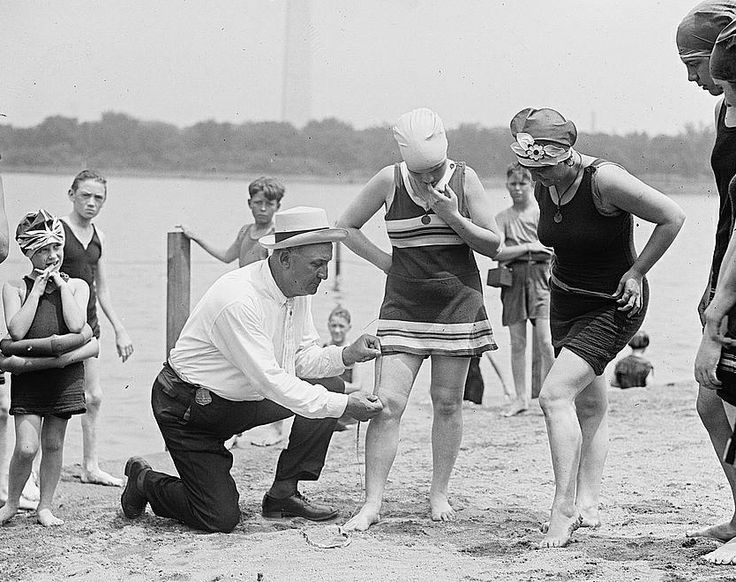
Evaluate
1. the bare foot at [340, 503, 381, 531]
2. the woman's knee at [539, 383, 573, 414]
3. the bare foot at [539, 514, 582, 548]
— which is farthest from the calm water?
the bare foot at [539, 514, 582, 548]

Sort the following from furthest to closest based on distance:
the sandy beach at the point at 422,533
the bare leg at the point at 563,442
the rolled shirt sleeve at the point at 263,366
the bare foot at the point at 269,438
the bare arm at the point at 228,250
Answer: the bare foot at the point at 269,438, the bare arm at the point at 228,250, the rolled shirt sleeve at the point at 263,366, the bare leg at the point at 563,442, the sandy beach at the point at 422,533

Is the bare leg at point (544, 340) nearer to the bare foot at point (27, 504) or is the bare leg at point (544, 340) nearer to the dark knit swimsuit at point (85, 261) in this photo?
the dark knit swimsuit at point (85, 261)

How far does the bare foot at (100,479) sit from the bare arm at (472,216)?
2675mm

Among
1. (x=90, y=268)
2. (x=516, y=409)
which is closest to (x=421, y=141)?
(x=90, y=268)

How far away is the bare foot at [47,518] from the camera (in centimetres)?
502

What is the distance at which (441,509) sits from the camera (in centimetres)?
503

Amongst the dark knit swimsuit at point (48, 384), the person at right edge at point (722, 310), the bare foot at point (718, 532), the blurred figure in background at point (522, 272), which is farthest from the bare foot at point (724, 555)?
the blurred figure in background at point (522, 272)

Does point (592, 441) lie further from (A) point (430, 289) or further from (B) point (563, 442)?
(A) point (430, 289)

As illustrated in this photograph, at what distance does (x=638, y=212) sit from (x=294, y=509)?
6.94 feet

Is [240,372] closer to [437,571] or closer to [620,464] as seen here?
[437,571]

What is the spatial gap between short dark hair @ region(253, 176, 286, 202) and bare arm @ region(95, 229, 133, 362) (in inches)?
40.7

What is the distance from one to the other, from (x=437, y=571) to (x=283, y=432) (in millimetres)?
3543

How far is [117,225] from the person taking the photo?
23844 millimetres

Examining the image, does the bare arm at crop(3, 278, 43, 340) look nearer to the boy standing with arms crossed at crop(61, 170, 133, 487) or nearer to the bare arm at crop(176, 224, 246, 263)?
the boy standing with arms crossed at crop(61, 170, 133, 487)
